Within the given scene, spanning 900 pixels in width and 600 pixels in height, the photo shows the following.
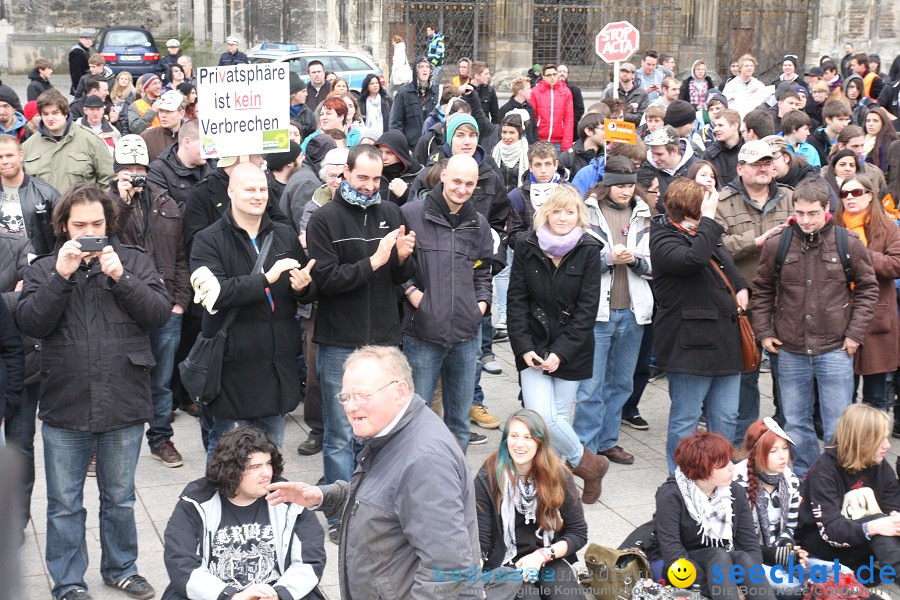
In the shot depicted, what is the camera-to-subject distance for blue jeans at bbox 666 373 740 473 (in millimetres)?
7089

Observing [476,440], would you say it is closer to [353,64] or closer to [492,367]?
[492,367]

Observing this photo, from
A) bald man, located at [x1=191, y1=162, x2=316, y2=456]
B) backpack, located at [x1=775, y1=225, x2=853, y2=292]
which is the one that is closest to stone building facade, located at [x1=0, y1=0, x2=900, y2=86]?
backpack, located at [x1=775, y1=225, x2=853, y2=292]

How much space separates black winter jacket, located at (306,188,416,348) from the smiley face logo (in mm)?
1983

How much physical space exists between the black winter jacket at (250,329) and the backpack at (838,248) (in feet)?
9.67

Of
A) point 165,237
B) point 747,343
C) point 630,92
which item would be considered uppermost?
point 630,92

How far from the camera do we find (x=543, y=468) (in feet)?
18.1

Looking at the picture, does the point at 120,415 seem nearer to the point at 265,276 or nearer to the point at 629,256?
the point at 265,276

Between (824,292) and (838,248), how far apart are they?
278 mm

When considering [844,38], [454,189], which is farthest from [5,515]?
[844,38]

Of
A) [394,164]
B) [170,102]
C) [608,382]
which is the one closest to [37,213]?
[170,102]

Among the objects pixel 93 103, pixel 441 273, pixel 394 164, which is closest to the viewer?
pixel 441 273

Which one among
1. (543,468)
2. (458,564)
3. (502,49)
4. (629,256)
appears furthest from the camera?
(502,49)

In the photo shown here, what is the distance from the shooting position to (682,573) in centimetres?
565

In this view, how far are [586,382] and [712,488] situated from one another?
6.10 ft
